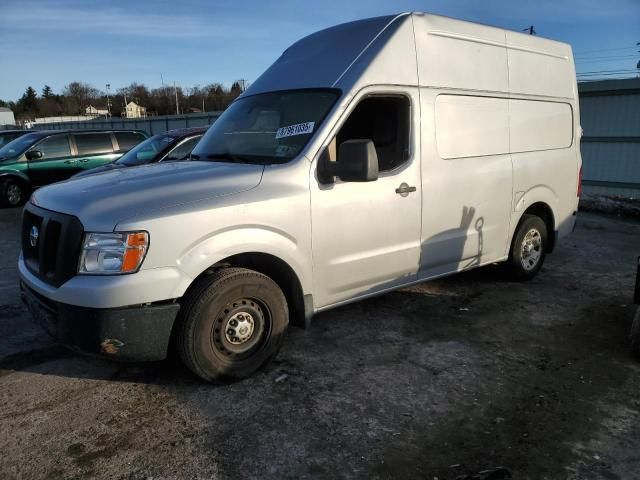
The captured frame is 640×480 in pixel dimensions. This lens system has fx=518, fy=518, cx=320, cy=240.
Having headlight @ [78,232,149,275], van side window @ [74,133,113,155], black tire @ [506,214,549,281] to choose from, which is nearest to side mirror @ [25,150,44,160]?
van side window @ [74,133,113,155]

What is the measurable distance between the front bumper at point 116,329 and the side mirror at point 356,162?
1.45 metres

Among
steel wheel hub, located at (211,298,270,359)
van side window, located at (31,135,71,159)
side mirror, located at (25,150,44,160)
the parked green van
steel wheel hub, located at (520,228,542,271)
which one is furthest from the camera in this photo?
van side window, located at (31,135,71,159)

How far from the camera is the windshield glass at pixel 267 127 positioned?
12.8 feet

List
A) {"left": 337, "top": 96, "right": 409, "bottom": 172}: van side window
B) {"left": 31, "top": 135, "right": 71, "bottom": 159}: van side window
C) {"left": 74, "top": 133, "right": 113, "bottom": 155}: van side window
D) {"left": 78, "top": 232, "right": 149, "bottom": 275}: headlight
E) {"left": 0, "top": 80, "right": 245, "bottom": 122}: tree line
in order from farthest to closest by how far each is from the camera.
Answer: {"left": 0, "top": 80, "right": 245, "bottom": 122}: tree line
{"left": 74, "top": 133, "right": 113, "bottom": 155}: van side window
{"left": 31, "top": 135, "right": 71, "bottom": 159}: van side window
{"left": 337, "top": 96, "right": 409, "bottom": 172}: van side window
{"left": 78, "top": 232, "right": 149, "bottom": 275}: headlight

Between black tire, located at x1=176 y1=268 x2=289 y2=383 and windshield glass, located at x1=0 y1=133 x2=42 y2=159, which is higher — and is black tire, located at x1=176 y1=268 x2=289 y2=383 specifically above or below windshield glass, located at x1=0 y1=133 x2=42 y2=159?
below

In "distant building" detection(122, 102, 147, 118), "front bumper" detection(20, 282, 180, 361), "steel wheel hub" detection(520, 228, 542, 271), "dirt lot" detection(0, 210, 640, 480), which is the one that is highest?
"distant building" detection(122, 102, 147, 118)

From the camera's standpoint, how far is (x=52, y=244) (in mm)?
3307

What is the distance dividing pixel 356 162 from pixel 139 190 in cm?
145

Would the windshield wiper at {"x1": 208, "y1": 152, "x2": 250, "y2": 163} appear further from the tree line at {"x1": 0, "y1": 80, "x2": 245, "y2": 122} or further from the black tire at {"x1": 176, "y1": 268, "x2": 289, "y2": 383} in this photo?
the tree line at {"x1": 0, "y1": 80, "x2": 245, "y2": 122}

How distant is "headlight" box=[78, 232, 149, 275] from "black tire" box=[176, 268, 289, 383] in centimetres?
44

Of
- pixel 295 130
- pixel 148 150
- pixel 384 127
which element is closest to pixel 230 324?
pixel 295 130

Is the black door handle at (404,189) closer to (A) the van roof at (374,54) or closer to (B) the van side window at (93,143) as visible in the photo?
(A) the van roof at (374,54)

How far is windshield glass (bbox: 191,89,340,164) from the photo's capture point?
389cm

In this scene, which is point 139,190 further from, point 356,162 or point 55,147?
point 55,147
